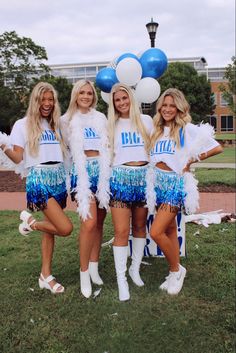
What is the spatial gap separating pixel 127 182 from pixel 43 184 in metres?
0.70

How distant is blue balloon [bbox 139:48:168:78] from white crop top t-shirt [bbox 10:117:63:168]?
1.71m

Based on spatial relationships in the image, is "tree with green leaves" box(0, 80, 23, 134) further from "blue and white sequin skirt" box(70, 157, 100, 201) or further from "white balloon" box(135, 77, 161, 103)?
"blue and white sequin skirt" box(70, 157, 100, 201)

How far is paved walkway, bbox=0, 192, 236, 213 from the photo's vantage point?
7758 millimetres

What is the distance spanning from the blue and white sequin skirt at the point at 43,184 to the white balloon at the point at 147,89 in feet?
4.82

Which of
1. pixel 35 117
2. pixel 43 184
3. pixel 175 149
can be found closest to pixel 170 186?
pixel 175 149

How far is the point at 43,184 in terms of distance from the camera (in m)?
3.40

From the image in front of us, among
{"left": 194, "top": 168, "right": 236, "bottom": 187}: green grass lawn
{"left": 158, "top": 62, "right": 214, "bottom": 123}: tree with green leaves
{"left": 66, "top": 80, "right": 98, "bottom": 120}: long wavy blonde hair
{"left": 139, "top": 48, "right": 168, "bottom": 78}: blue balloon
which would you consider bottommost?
{"left": 194, "top": 168, "right": 236, "bottom": 187}: green grass lawn

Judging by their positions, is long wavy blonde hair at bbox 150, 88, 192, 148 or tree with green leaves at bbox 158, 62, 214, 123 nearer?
long wavy blonde hair at bbox 150, 88, 192, 148

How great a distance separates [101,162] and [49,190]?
1.61ft

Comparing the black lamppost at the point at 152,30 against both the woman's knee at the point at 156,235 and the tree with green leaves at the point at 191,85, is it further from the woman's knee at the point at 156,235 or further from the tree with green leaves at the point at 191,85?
the tree with green leaves at the point at 191,85

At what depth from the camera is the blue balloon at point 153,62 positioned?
4551 mm

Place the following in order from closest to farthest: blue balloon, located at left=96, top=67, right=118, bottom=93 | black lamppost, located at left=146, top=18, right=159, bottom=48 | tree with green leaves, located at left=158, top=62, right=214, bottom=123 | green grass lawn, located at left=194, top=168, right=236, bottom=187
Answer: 1. blue balloon, located at left=96, top=67, right=118, bottom=93
2. black lamppost, located at left=146, top=18, right=159, bottom=48
3. green grass lawn, located at left=194, top=168, right=236, bottom=187
4. tree with green leaves, located at left=158, top=62, right=214, bottom=123

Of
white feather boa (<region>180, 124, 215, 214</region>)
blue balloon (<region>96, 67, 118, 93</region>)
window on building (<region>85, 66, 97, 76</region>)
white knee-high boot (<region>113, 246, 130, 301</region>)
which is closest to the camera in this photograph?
white feather boa (<region>180, 124, 215, 214</region>)

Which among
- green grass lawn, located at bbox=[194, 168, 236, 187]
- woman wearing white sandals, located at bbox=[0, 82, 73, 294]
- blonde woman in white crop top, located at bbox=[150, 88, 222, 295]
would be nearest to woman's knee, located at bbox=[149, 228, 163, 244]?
blonde woman in white crop top, located at bbox=[150, 88, 222, 295]
